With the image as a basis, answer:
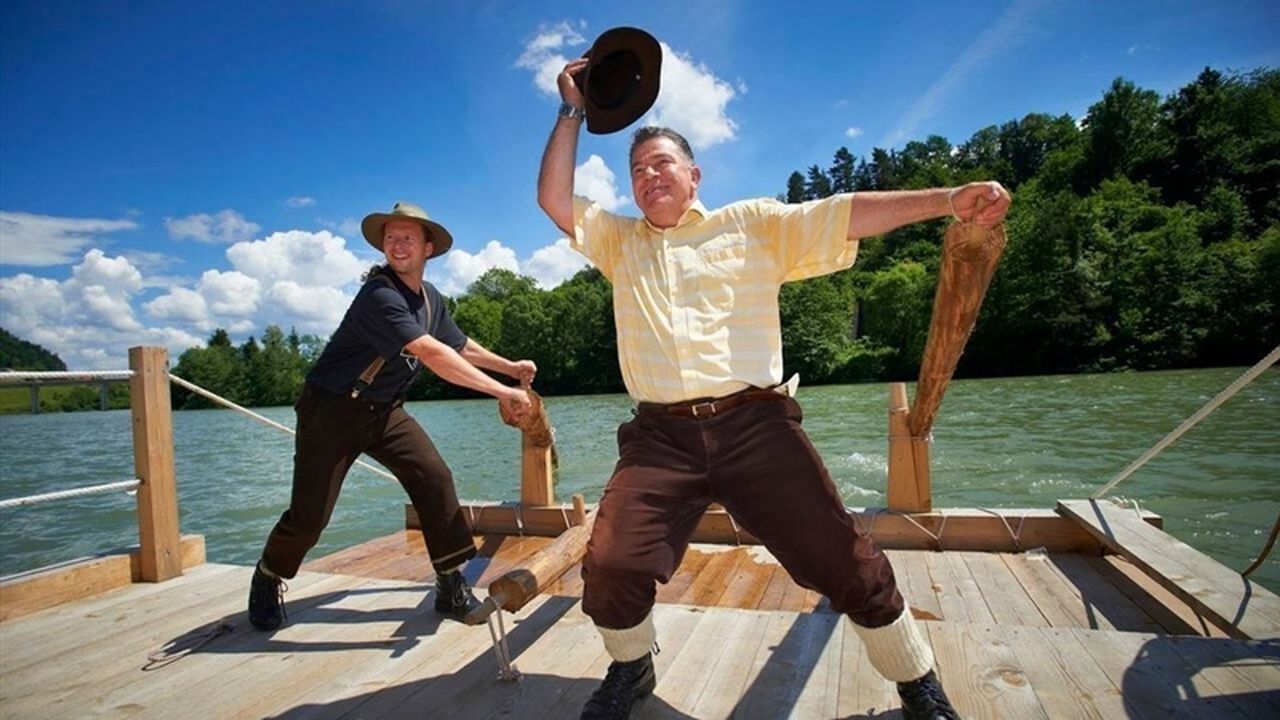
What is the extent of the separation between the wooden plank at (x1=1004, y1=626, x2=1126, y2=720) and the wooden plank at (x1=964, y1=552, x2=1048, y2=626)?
16.7 inches

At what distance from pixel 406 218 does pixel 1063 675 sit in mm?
3014

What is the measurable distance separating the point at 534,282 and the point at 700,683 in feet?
304

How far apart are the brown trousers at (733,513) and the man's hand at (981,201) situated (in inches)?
29.1

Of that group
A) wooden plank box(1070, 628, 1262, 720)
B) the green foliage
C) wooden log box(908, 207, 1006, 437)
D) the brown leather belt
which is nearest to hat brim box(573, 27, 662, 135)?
the brown leather belt

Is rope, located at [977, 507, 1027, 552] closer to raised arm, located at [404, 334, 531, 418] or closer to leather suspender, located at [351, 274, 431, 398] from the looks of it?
raised arm, located at [404, 334, 531, 418]

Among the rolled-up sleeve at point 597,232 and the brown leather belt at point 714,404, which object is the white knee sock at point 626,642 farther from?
the rolled-up sleeve at point 597,232

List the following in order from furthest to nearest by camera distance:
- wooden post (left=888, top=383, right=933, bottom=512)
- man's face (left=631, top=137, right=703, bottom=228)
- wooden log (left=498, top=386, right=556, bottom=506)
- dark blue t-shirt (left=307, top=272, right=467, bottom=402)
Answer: wooden log (left=498, top=386, right=556, bottom=506) < wooden post (left=888, top=383, right=933, bottom=512) < dark blue t-shirt (left=307, top=272, right=467, bottom=402) < man's face (left=631, top=137, right=703, bottom=228)

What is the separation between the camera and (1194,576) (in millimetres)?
2533

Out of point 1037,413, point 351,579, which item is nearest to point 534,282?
point 1037,413

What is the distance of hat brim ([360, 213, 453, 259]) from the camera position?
291 cm

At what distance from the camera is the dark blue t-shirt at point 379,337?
269 cm

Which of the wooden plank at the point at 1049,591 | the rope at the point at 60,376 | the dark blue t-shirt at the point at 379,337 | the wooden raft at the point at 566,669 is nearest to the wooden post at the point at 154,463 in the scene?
the rope at the point at 60,376

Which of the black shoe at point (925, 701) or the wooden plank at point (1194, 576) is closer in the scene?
the black shoe at point (925, 701)

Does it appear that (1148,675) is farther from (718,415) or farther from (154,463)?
(154,463)
